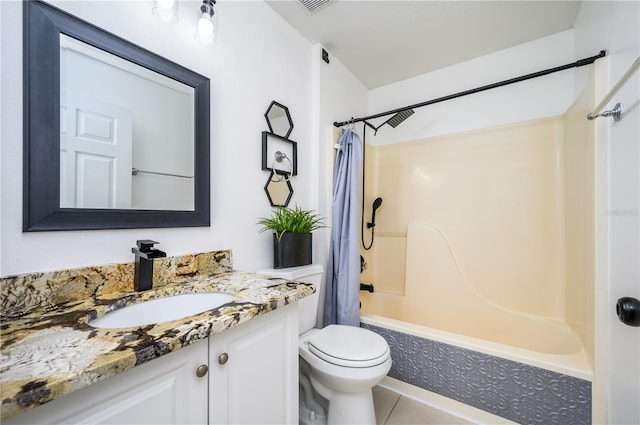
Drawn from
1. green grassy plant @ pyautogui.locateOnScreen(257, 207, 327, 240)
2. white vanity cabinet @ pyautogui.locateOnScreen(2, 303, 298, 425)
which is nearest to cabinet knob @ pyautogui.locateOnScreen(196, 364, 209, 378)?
white vanity cabinet @ pyautogui.locateOnScreen(2, 303, 298, 425)

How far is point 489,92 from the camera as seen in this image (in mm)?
2008

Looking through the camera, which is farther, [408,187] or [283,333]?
[408,187]

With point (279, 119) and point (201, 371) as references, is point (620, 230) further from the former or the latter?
point (279, 119)

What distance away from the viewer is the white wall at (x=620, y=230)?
0.87 metres

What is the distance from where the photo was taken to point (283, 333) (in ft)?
3.05

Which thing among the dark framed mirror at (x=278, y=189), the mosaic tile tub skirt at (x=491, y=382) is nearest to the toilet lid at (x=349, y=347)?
the mosaic tile tub skirt at (x=491, y=382)

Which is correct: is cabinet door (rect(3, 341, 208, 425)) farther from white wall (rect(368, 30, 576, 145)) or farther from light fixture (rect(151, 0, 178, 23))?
white wall (rect(368, 30, 576, 145))

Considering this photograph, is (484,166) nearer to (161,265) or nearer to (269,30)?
(269,30)

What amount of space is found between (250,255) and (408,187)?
5.18 feet

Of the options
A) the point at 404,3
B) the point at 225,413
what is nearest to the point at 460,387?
the point at 225,413

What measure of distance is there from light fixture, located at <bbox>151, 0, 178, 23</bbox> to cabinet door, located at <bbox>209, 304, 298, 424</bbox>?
121 cm

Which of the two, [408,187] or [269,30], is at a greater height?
[269,30]

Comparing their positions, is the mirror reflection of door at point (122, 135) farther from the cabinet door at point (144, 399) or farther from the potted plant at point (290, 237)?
the cabinet door at point (144, 399)

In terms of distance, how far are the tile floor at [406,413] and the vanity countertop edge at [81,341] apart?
1.11 metres
